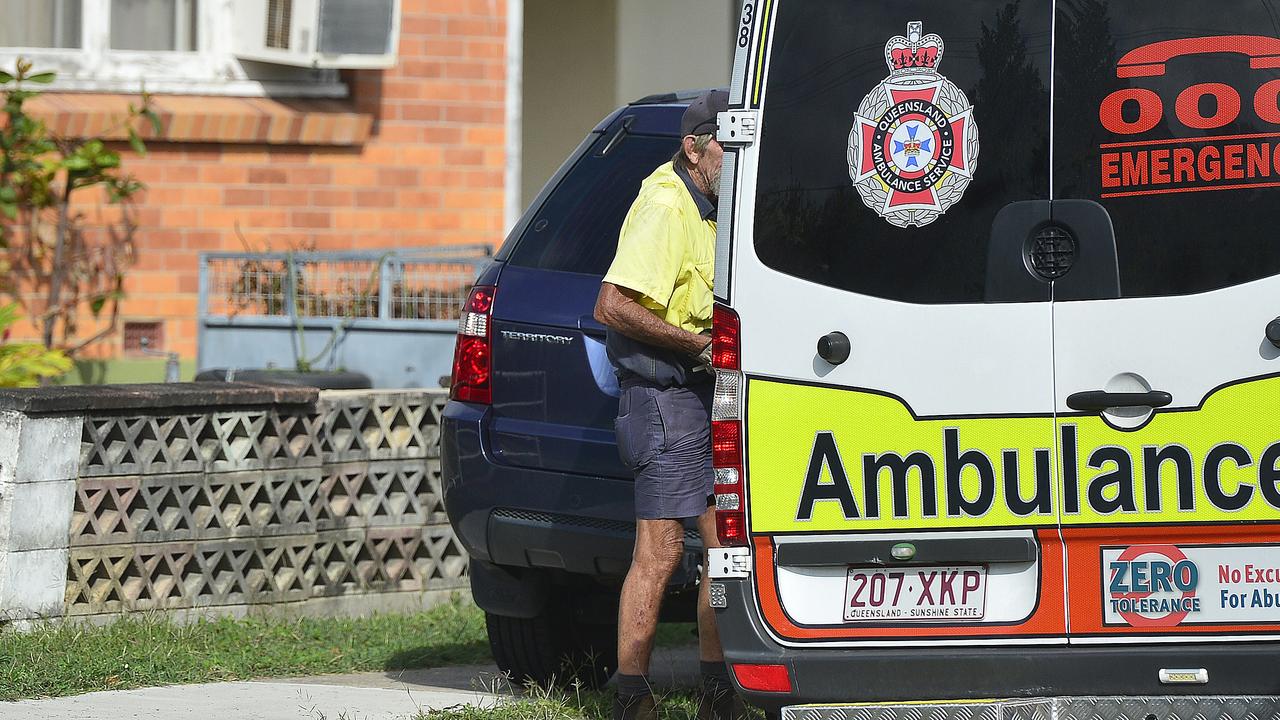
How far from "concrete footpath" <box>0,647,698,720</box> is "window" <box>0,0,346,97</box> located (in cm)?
470

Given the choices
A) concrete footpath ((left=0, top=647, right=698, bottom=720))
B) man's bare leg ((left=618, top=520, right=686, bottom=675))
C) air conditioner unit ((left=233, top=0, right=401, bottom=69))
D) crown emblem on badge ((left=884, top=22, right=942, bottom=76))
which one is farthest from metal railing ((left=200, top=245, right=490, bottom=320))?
crown emblem on badge ((left=884, top=22, right=942, bottom=76))

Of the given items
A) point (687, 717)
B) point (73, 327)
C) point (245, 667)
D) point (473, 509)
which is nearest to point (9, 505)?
point (245, 667)

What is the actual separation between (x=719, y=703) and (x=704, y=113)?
1.71 m

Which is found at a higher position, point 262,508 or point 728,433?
point 728,433

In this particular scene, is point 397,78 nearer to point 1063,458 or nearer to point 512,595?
point 512,595

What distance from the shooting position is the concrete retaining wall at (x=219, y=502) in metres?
6.57

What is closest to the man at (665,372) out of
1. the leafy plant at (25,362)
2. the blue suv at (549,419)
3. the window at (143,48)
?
the blue suv at (549,419)

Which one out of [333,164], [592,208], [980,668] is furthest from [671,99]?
[333,164]

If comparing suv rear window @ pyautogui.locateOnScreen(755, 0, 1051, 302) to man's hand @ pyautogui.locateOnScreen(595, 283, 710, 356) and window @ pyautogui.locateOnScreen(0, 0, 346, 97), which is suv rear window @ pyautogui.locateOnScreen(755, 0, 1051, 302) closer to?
man's hand @ pyautogui.locateOnScreen(595, 283, 710, 356)

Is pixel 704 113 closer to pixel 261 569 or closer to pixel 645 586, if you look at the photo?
pixel 645 586

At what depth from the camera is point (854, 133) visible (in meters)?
4.17

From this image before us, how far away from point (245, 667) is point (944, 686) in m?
3.09

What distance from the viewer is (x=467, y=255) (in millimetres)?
10203

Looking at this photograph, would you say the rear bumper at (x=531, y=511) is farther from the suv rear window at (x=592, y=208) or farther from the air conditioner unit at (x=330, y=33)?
the air conditioner unit at (x=330, y=33)
